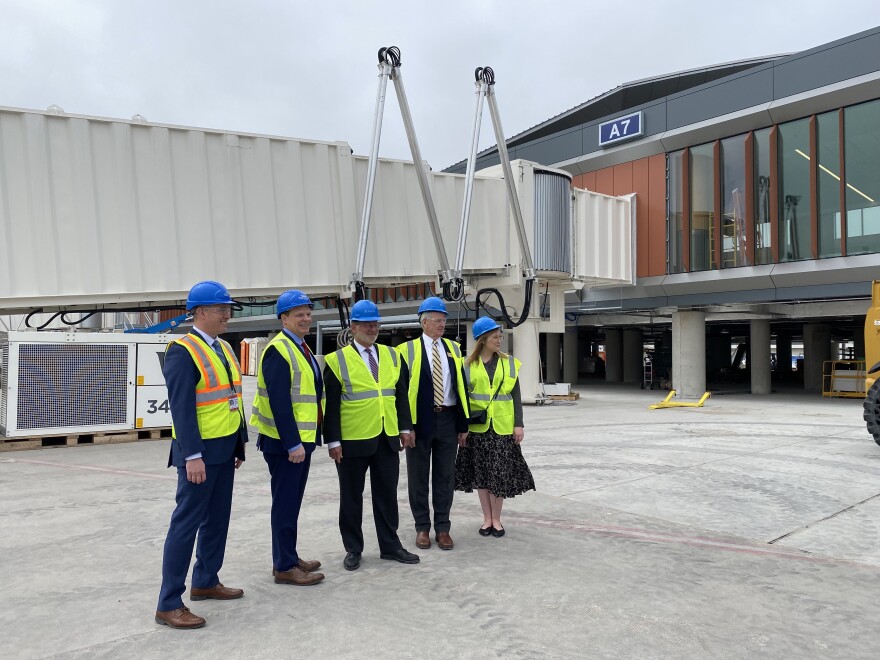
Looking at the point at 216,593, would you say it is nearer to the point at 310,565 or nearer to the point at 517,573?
the point at 310,565

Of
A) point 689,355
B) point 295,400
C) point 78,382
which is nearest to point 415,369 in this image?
point 295,400

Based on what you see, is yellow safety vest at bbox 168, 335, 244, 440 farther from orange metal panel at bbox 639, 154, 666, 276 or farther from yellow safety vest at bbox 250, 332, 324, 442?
orange metal panel at bbox 639, 154, 666, 276

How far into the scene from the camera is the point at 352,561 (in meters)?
5.14

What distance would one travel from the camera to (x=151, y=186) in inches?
471

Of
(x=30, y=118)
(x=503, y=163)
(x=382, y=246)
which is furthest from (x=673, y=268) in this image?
(x=30, y=118)

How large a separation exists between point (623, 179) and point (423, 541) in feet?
66.6

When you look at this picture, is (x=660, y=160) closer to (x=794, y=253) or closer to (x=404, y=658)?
(x=794, y=253)

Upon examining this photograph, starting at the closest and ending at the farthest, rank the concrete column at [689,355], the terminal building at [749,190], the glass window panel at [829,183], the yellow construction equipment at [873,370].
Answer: the yellow construction equipment at [873,370], the terminal building at [749,190], the glass window panel at [829,183], the concrete column at [689,355]

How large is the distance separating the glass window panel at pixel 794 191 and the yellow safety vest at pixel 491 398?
52.6 feet

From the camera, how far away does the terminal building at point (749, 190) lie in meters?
18.1

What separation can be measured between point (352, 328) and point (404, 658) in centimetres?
246

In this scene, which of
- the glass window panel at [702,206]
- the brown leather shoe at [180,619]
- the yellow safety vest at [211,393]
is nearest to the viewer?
the brown leather shoe at [180,619]

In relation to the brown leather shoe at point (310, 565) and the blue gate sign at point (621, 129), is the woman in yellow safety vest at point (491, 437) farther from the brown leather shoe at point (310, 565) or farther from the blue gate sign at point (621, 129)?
the blue gate sign at point (621, 129)

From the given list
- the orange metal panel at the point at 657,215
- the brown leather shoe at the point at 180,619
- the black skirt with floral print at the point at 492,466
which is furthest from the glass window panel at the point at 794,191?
the brown leather shoe at the point at 180,619
